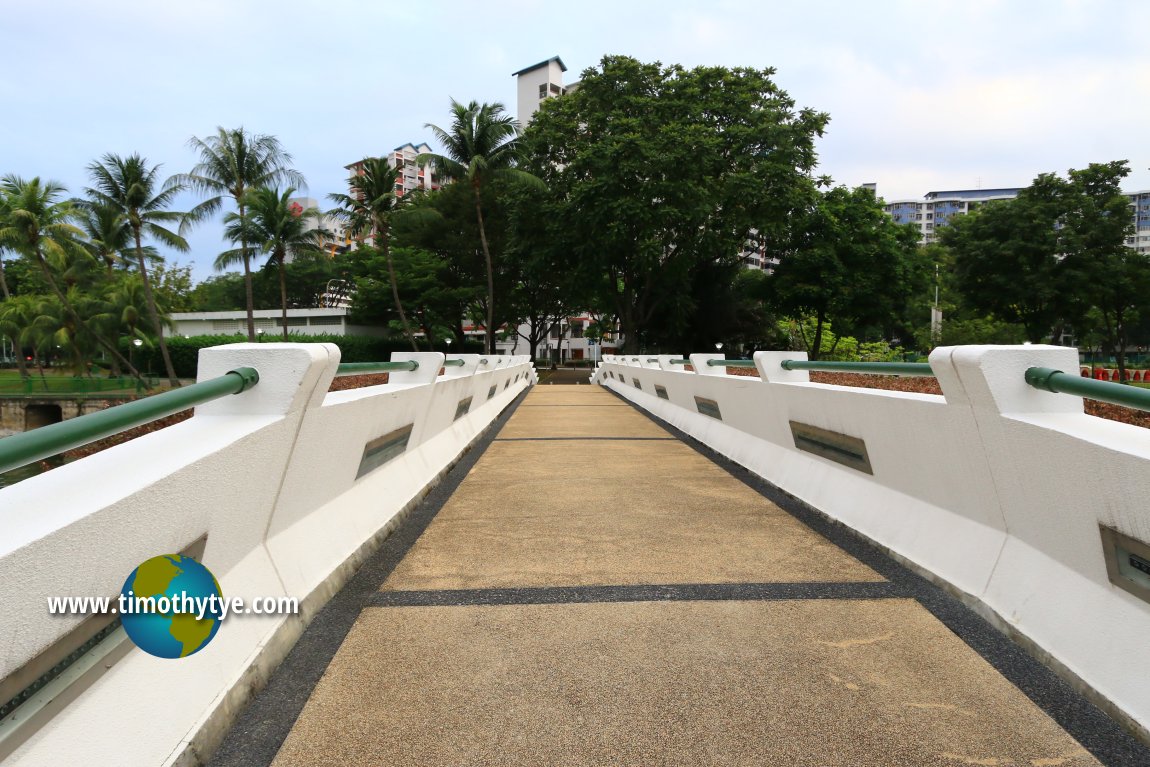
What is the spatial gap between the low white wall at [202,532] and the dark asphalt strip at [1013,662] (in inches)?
110

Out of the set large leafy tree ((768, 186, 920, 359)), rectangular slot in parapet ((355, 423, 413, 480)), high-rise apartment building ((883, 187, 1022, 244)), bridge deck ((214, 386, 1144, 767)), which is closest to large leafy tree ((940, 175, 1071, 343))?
large leafy tree ((768, 186, 920, 359))

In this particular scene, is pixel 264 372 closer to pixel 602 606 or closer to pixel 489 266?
pixel 602 606

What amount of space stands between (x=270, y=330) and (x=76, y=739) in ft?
247

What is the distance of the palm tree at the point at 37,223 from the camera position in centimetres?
3730

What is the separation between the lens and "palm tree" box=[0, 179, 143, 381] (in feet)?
122

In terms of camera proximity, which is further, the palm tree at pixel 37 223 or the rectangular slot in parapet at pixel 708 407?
the palm tree at pixel 37 223

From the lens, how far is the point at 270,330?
Result: 7056 cm

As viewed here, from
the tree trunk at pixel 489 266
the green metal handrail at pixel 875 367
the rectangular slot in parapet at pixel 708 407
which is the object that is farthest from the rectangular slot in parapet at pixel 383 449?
the tree trunk at pixel 489 266

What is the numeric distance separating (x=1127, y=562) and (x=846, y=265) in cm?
4064

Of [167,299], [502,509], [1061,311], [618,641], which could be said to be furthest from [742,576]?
[167,299]

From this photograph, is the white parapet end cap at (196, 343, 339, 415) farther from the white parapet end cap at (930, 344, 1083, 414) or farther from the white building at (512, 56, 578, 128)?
the white building at (512, 56, 578, 128)

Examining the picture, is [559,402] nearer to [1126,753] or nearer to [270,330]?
[1126,753]

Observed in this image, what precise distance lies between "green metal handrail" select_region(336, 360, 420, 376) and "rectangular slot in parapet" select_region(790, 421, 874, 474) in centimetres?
324

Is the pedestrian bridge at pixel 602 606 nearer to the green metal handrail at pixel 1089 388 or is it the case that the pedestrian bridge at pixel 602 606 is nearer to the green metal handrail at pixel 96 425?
the green metal handrail at pixel 1089 388
